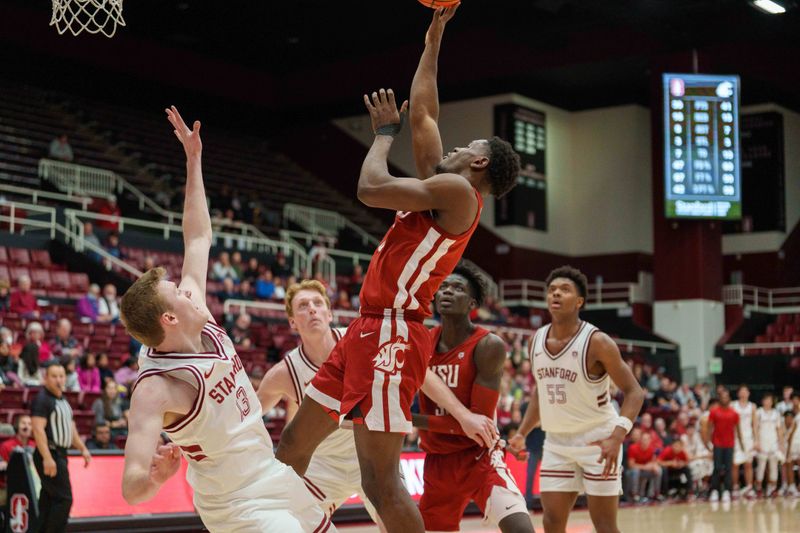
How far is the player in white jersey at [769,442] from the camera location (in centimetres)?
1897

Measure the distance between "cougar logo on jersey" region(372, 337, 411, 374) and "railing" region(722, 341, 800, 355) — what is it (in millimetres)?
21243

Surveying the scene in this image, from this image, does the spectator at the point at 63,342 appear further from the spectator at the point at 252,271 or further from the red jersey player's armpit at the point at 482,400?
the red jersey player's armpit at the point at 482,400

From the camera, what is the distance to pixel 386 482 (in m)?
4.93

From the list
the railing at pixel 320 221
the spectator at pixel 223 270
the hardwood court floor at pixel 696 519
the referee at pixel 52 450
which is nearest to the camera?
the referee at pixel 52 450

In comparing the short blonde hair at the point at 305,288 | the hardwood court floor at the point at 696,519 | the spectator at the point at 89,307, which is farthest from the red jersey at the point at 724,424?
the short blonde hair at the point at 305,288

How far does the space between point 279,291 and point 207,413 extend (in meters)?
15.6

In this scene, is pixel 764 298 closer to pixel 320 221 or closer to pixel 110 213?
pixel 320 221

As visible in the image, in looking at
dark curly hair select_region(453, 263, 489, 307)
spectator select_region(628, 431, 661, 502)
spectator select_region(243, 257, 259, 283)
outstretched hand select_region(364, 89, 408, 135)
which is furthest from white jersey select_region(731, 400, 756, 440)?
outstretched hand select_region(364, 89, 408, 135)

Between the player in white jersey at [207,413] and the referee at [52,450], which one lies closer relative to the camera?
the player in white jersey at [207,413]

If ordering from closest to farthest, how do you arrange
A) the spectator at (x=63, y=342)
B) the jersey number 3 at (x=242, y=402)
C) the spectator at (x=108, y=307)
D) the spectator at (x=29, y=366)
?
1. the jersey number 3 at (x=242, y=402)
2. the spectator at (x=29, y=366)
3. the spectator at (x=63, y=342)
4. the spectator at (x=108, y=307)

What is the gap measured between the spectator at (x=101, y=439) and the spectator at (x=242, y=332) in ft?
13.4

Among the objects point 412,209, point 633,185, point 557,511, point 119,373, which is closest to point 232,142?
point 633,185

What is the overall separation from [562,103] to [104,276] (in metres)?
15.2

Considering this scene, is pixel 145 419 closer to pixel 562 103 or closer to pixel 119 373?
pixel 119 373
